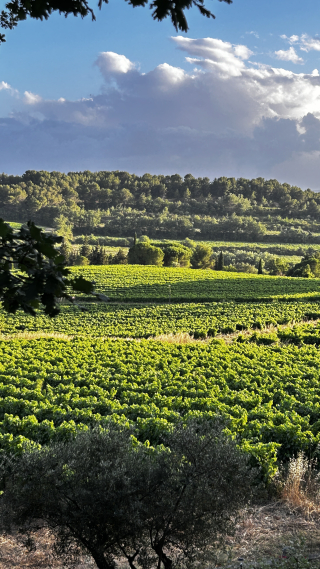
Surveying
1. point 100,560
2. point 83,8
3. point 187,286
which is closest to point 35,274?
point 83,8

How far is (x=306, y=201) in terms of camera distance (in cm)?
18012

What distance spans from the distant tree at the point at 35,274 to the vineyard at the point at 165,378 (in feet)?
1.11

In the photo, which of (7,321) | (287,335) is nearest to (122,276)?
(7,321)

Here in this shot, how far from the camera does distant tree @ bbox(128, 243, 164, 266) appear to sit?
7838cm

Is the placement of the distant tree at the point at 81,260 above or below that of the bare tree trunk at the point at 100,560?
above

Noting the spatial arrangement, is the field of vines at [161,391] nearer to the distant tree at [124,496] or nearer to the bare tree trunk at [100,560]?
the distant tree at [124,496]

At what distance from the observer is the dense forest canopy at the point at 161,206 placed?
13262cm

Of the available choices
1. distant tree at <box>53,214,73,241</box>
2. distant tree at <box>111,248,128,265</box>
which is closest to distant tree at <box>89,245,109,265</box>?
distant tree at <box>111,248,128,265</box>

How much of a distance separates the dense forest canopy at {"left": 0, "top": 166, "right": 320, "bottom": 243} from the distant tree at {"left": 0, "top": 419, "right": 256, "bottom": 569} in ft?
344

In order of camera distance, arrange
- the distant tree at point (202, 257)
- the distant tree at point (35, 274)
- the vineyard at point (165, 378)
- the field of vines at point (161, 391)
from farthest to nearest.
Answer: the distant tree at point (202, 257)
the vineyard at point (165, 378)
the field of vines at point (161, 391)
the distant tree at point (35, 274)

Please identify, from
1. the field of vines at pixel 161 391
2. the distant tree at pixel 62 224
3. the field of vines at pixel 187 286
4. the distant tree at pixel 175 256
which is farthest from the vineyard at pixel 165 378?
the distant tree at pixel 62 224

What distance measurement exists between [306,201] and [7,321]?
170080 mm

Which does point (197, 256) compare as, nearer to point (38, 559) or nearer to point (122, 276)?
point (122, 276)

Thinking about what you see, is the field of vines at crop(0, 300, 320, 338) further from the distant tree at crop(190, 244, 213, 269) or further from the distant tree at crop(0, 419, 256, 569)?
the distant tree at crop(190, 244, 213, 269)
